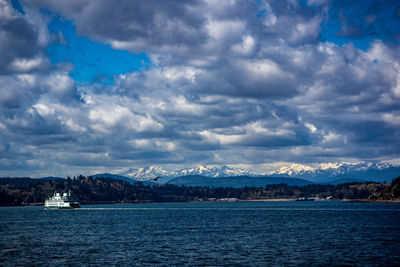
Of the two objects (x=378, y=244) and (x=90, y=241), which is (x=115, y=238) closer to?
(x=90, y=241)

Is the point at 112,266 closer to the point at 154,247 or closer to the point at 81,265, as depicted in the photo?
the point at 81,265

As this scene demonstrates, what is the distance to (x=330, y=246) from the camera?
280 feet

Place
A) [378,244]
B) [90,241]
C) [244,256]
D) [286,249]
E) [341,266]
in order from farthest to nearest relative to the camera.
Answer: [90,241], [378,244], [286,249], [244,256], [341,266]

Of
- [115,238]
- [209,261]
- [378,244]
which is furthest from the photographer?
[115,238]

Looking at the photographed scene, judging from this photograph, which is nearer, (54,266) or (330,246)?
(54,266)

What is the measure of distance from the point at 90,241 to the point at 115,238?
8.41m

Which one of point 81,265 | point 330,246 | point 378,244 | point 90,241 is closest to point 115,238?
point 90,241

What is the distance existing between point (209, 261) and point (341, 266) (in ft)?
63.7

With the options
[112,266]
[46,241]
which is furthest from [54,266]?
[46,241]

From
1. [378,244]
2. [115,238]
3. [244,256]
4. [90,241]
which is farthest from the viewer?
[115,238]

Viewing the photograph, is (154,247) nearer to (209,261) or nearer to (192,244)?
(192,244)

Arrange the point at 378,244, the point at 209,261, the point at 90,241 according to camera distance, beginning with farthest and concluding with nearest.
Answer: the point at 90,241 → the point at 378,244 → the point at 209,261

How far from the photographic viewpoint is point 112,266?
215 ft

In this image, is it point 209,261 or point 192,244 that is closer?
point 209,261
